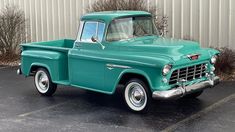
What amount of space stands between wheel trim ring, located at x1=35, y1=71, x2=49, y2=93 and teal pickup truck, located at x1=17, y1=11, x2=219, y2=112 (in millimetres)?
34

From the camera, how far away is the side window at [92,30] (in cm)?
780

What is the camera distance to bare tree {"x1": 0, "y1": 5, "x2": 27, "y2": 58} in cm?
1393

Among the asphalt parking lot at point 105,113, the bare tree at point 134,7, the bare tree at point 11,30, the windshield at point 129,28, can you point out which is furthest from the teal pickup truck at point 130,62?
the bare tree at point 11,30

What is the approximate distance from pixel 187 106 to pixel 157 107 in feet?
1.75

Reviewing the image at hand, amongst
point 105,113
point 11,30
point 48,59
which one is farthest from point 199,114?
point 11,30

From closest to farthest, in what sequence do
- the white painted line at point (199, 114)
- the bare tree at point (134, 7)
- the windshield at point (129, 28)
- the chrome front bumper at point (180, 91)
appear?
1. the white painted line at point (199, 114)
2. the chrome front bumper at point (180, 91)
3. the windshield at point (129, 28)
4. the bare tree at point (134, 7)

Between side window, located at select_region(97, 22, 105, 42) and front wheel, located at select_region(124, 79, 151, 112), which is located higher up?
side window, located at select_region(97, 22, 105, 42)

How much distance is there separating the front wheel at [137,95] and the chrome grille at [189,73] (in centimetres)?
45

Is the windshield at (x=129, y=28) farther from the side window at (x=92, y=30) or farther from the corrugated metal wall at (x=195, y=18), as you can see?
the corrugated metal wall at (x=195, y=18)

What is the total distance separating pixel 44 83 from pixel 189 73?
10.5 feet

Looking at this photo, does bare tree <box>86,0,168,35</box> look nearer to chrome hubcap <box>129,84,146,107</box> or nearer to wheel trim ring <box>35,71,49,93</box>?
wheel trim ring <box>35,71,49,93</box>

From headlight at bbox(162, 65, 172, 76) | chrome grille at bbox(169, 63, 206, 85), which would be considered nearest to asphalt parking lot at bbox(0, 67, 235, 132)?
chrome grille at bbox(169, 63, 206, 85)

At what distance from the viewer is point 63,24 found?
1366cm

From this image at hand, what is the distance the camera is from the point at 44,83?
8883 millimetres
